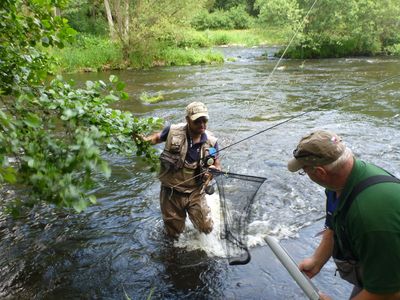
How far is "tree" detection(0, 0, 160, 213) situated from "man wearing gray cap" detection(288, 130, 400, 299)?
1.42 meters

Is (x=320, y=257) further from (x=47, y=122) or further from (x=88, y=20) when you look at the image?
(x=88, y=20)

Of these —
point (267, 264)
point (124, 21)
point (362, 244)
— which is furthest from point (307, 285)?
point (124, 21)

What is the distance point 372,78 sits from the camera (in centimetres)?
1969

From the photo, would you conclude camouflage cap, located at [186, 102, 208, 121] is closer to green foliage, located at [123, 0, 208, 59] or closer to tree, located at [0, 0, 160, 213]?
tree, located at [0, 0, 160, 213]

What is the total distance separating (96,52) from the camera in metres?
26.1

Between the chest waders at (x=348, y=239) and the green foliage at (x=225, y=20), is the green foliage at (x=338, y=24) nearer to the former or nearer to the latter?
the chest waders at (x=348, y=239)

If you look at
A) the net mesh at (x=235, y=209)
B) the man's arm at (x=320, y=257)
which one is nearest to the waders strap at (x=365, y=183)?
the man's arm at (x=320, y=257)

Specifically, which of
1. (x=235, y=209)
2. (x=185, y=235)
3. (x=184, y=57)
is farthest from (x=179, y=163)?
(x=184, y=57)

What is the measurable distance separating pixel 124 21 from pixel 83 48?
147 inches

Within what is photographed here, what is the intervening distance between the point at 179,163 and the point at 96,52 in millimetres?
22551

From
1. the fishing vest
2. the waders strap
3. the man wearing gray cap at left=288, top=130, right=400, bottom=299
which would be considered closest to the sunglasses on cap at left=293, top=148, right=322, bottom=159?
the man wearing gray cap at left=288, top=130, right=400, bottom=299

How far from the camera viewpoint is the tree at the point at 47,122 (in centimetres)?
241

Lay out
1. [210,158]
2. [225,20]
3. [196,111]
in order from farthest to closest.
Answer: [225,20]
[210,158]
[196,111]

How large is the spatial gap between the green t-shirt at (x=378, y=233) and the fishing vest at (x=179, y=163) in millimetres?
3184
